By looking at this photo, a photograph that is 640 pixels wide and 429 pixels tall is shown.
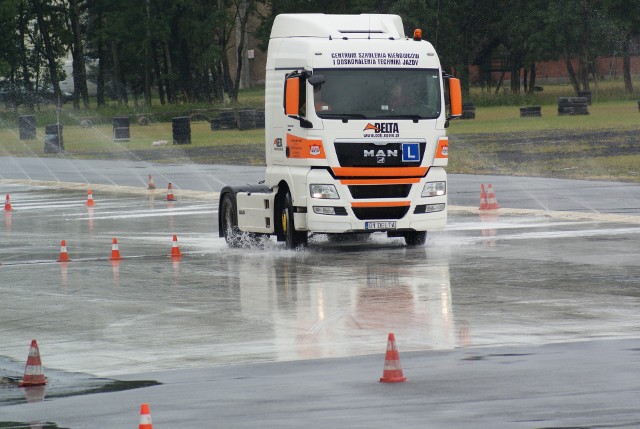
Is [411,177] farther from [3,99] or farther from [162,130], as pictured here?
[3,99]

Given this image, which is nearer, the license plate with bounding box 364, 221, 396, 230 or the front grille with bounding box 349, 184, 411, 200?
the license plate with bounding box 364, 221, 396, 230

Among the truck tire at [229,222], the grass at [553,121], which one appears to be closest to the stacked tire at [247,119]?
the grass at [553,121]

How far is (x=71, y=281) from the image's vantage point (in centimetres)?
1861

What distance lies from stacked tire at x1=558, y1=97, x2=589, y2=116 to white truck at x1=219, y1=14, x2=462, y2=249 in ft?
155

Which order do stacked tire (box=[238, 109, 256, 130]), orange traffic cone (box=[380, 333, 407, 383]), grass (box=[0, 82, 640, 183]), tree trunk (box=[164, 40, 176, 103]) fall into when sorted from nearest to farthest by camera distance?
orange traffic cone (box=[380, 333, 407, 383]), grass (box=[0, 82, 640, 183]), stacked tire (box=[238, 109, 256, 130]), tree trunk (box=[164, 40, 176, 103])

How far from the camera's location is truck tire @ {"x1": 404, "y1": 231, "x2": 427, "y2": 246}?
2198cm

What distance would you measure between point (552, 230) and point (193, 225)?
22.7ft

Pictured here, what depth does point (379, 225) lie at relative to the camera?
69.0ft

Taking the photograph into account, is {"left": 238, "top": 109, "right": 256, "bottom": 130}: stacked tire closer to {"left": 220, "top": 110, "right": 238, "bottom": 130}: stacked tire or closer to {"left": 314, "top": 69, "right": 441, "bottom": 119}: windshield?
{"left": 220, "top": 110, "right": 238, "bottom": 130}: stacked tire

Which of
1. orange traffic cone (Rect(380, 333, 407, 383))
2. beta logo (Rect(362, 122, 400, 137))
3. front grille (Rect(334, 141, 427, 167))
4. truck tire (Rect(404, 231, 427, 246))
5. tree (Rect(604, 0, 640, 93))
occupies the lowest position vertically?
truck tire (Rect(404, 231, 427, 246))

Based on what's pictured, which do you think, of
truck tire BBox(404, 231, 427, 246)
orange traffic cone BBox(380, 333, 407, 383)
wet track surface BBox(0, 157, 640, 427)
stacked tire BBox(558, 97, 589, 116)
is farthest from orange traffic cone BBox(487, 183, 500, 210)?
stacked tire BBox(558, 97, 589, 116)

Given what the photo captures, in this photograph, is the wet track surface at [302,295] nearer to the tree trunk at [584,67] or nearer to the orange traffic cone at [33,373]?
the orange traffic cone at [33,373]

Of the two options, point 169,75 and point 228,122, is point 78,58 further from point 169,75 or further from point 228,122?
point 228,122

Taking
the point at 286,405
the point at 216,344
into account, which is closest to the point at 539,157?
the point at 216,344
